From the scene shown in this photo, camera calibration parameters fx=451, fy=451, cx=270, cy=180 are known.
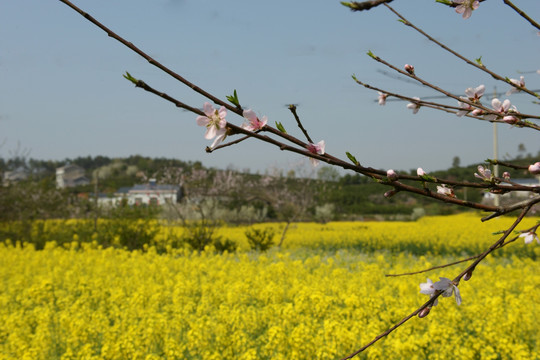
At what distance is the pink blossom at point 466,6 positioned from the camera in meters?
1.30

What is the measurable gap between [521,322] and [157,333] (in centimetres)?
377

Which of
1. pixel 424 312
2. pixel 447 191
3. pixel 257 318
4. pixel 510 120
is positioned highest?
pixel 510 120

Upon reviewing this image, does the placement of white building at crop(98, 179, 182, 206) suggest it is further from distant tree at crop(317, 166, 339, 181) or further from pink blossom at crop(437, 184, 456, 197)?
pink blossom at crop(437, 184, 456, 197)

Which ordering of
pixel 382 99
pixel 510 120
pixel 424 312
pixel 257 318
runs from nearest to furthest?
1. pixel 424 312
2. pixel 510 120
3. pixel 382 99
4. pixel 257 318

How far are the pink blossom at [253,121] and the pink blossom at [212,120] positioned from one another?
0.05 m

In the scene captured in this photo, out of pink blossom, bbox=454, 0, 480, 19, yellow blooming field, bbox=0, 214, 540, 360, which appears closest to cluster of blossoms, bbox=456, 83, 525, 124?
pink blossom, bbox=454, 0, 480, 19

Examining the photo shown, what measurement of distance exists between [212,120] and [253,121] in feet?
0.27

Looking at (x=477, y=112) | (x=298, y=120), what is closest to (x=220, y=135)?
(x=298, y=120)

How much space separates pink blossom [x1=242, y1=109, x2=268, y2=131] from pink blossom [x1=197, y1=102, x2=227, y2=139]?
5 cm

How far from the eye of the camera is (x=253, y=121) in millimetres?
900

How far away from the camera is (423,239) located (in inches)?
596

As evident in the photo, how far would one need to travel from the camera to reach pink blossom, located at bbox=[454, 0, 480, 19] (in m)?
1.30

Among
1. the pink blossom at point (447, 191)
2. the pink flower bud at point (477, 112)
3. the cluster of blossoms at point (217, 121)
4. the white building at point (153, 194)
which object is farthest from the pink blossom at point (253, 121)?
the white building at point (153, 194)

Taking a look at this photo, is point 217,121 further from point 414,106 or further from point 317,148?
point 414,106
